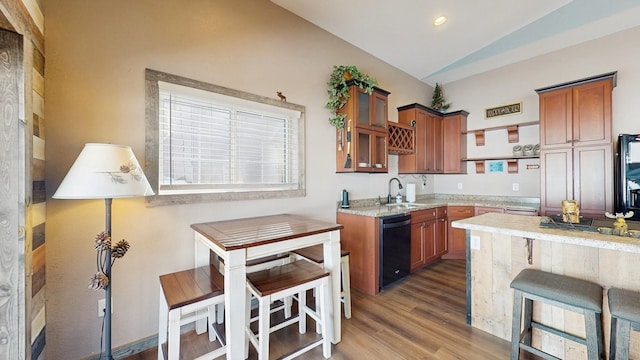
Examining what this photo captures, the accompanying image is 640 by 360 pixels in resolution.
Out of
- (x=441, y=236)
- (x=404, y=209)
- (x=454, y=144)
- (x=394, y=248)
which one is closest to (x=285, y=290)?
(x=394, y=248)

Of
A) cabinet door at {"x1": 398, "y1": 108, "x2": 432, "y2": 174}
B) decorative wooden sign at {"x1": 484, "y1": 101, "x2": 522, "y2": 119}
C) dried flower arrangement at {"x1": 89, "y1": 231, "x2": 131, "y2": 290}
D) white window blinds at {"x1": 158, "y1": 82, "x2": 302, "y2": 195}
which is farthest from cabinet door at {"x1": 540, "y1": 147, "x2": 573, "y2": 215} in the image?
dried flower arrangement at {"x1": 89, "y1": 231, "x2": 131, "y2": 290}

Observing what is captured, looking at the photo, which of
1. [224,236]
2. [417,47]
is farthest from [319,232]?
[417,47]

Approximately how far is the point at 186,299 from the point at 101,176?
841 mm

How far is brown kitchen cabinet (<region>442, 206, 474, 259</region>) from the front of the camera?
12.7 feet

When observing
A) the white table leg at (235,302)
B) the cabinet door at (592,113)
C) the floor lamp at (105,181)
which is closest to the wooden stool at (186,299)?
the white table leg at (235,302)

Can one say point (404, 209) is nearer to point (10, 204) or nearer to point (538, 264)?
point (538, 264)

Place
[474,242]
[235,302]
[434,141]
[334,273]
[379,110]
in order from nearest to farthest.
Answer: [235,302], [334,273], [474,242], [379,110], [434,141]

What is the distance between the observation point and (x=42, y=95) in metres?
1.51

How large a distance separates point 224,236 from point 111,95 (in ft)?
4.22

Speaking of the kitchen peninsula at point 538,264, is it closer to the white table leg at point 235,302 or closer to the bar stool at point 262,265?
the bar stool at point 262,265

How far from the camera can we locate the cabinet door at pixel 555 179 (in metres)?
3.11

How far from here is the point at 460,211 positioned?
12.8ft

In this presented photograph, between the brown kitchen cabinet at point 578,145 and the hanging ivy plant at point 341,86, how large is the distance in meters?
2.39

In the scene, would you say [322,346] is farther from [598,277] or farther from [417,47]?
[417,47]
